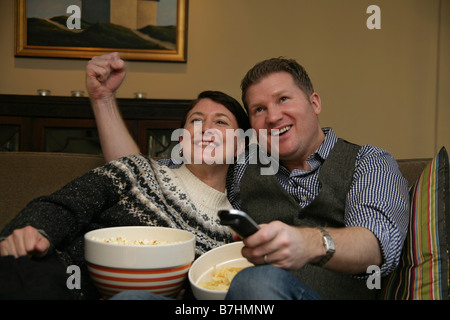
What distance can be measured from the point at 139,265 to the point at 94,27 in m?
2.42

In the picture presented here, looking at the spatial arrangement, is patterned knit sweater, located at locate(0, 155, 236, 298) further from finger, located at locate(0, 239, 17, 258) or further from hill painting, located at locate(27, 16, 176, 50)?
hill painting, located at locate(27, 16, 176, 50)

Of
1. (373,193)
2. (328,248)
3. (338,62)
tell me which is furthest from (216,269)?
(338,62)

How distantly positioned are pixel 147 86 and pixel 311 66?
1220 millimetres

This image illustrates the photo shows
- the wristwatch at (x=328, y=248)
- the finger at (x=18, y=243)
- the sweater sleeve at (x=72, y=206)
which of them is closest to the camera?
the wristwatch at (x=328, y=248)

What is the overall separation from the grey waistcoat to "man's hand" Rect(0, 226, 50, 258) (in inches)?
25.8

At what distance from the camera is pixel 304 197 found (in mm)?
1327

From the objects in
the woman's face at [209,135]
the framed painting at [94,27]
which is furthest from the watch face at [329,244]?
the framed painting at [94,27]

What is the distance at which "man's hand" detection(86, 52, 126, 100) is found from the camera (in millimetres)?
1484

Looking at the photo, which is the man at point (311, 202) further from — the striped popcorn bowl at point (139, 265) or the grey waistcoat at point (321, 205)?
the striped popcorn bowl at point (139, 265)

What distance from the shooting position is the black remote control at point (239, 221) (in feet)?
2.45

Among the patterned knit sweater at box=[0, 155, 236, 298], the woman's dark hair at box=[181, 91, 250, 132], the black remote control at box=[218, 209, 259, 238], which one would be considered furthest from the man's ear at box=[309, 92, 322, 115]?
the black remote control at box=[218, 209, 259, 238]

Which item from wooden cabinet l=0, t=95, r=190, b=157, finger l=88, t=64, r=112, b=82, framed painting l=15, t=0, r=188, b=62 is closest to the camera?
finger l=88, t=64, r=112, b=82

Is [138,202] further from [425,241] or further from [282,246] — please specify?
[425,241]

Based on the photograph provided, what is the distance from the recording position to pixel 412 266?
107cm
